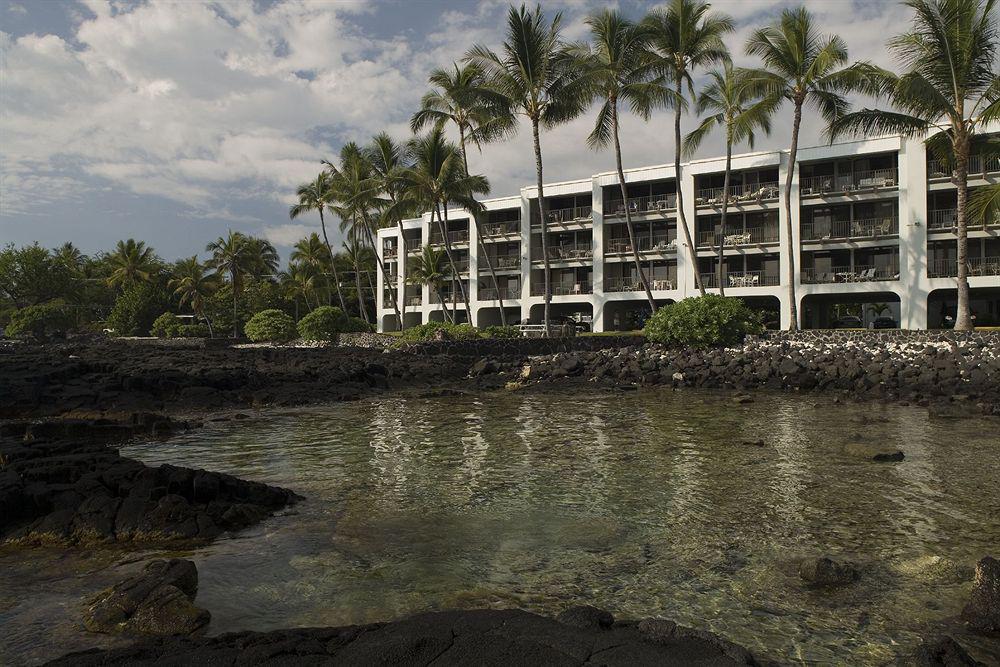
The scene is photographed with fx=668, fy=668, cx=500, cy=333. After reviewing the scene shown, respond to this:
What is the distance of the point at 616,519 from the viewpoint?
7.04 m

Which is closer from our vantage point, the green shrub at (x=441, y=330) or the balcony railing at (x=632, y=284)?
the green shrub at (x=441, y=330)

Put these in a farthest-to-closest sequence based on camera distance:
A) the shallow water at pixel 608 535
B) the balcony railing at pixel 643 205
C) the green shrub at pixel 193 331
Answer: the green shrub at pixel 193 331, the balcony railing at pixel 643 205, the shallow water at pixel 608 535

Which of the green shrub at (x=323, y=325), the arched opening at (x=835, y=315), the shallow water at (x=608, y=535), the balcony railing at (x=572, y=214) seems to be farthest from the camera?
the balcony railing at (x=572, y=214)

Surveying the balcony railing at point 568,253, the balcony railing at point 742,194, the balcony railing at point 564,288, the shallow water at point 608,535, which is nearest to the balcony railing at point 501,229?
the balcony railing at point 568,253

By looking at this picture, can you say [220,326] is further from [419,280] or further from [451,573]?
[451,573]

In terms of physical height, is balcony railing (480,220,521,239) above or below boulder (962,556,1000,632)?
above

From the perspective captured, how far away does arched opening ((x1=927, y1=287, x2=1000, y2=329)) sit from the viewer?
37.6 m

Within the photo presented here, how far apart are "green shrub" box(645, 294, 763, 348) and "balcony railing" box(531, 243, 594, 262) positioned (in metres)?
17.9

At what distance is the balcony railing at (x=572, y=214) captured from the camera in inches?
1849

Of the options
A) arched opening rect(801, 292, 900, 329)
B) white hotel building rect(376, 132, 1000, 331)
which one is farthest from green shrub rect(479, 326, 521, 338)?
arched opening rect(801, 292, 900, 329)

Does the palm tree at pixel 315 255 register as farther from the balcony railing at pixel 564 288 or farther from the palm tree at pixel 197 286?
the balcony railing at pixel 564 288

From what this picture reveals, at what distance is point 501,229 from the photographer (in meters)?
51.0

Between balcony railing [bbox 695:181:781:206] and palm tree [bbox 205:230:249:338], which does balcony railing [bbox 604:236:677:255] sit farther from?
palm tree [bbox 205:230:249:338]

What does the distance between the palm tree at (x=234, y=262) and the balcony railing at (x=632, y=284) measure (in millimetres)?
31283
